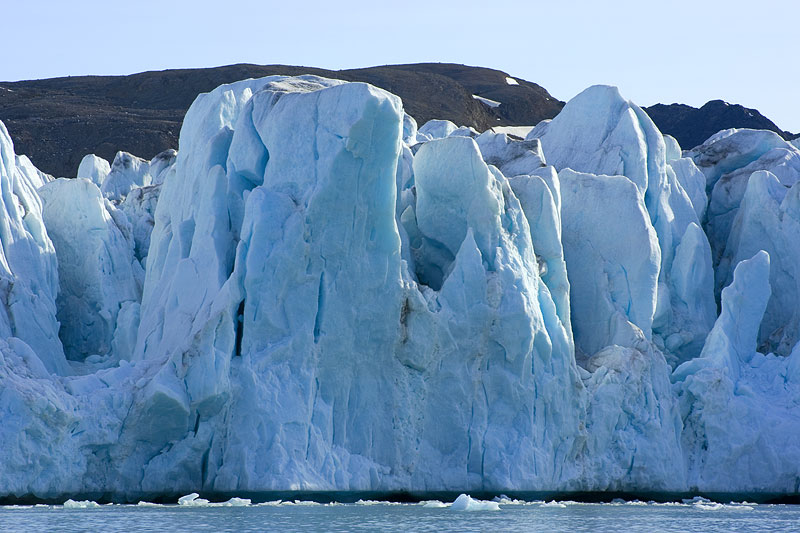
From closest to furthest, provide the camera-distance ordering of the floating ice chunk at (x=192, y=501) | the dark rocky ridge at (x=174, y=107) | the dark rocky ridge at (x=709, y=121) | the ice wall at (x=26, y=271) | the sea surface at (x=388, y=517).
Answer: the sea surface at (x=388, y=517), the floating ice chunk at (x=192, y=501), the ice wall at (x=26, y=271), the dark rocky ridge at (x=709, y=121), the dark rocky ridge at (x=174, y=107)

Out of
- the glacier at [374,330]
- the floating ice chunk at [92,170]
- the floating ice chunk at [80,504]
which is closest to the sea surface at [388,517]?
the floating ice chunk at [80,504]

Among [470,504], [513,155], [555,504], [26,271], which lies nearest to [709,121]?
[513,155]

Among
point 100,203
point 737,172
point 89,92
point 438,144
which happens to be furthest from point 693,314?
point 89,92

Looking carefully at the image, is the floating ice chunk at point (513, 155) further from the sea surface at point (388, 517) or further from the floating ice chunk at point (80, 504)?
the floating ice chunk at point (80, 504)

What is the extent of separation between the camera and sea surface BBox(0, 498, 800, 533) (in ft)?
51.2

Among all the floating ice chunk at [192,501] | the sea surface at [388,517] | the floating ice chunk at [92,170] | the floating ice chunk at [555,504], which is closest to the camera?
the sea surface at [388,517]

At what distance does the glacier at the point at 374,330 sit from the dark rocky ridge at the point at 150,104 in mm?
32630

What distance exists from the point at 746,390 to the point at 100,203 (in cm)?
1274

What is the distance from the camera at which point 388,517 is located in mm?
17188

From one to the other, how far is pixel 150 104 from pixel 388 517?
53.2m

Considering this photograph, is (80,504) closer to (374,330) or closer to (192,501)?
(192,501)

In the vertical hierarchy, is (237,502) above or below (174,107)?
below

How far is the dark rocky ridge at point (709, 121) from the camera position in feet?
171

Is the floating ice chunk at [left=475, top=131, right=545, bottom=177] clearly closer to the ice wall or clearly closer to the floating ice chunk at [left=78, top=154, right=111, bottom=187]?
the ice wall
